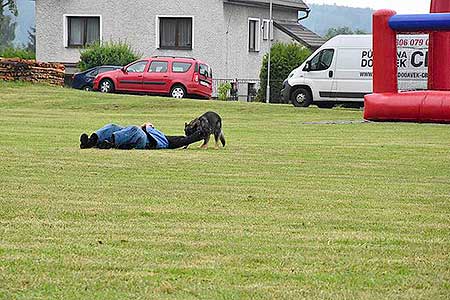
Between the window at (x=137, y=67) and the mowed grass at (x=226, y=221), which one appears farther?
the window at (x=137, y=67)

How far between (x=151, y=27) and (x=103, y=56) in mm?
4249

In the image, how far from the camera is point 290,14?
60562 millimetres

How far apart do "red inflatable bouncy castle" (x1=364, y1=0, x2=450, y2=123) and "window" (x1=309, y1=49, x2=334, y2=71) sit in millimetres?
19709

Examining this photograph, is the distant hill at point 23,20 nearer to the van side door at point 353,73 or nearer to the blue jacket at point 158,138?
the van side door at point 353,73

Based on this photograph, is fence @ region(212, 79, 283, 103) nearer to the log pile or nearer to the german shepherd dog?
the log pile

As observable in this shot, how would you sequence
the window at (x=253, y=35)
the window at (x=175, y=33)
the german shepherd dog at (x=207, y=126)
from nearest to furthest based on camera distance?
the german shepherd dog at (x=207, y=126) < the window at (x=175, y=33) < the window at (x=253, y=35)

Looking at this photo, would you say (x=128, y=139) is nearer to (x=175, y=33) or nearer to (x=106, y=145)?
(x=106, y=145)

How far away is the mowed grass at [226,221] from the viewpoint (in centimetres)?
719

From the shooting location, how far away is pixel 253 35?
189 feet

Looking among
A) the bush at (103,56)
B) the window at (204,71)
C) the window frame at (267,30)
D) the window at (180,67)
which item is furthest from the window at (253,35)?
the window at (180,67)

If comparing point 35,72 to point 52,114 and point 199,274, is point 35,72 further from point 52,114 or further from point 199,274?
point 199,274

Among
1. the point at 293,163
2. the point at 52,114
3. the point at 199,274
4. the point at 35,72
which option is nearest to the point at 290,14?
Answer: the point at 35,72

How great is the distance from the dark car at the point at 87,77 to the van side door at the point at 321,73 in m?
12.0

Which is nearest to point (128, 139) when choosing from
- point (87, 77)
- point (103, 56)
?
point (87, 77)
